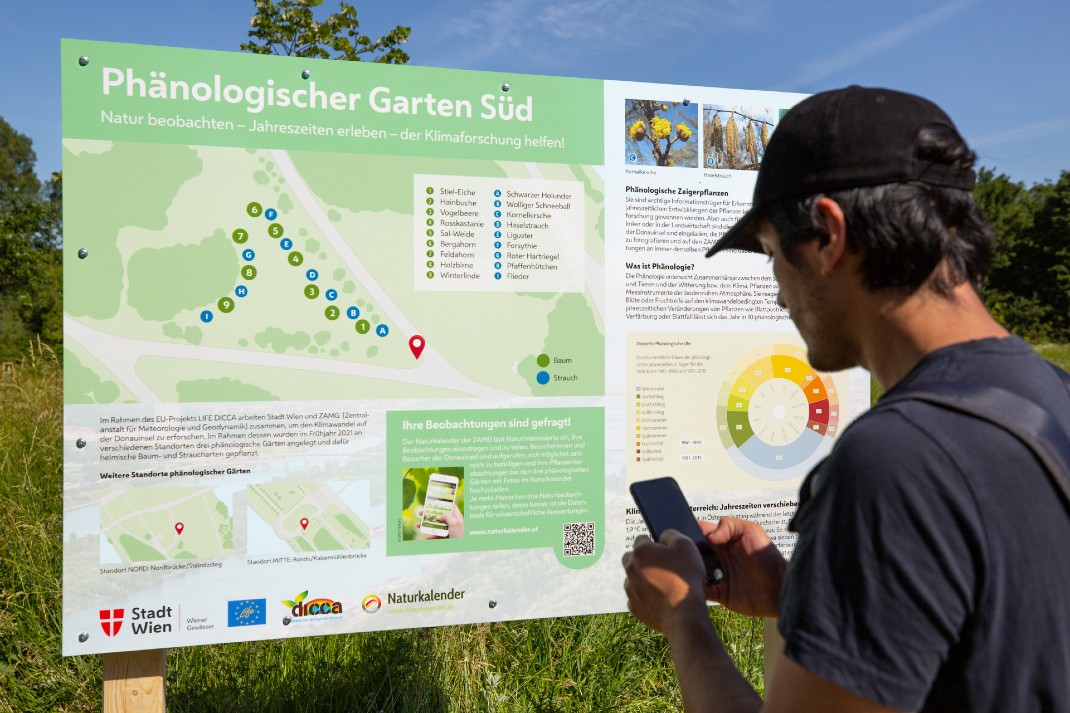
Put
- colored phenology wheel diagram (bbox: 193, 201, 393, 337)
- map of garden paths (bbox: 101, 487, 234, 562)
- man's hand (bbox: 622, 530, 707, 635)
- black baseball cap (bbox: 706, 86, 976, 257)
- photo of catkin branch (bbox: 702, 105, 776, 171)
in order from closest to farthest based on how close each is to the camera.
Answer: black baseball cap (bbox: 706, 86, 976, 257) < man's hand (bbox: 622, 530, 707, 635) < map of garden paths (bbox: 101, 487, 234, 562) < colored phenology wheel diagram (bbox: 193, 201, 393, 337) < photo of catkin branch (bbox: 702, 105, 776, 171)

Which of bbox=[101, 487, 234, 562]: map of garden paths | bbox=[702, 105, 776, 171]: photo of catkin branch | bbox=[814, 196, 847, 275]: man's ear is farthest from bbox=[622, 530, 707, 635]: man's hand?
bbox=[702, 105, 776, 171]: photo of catkin branch

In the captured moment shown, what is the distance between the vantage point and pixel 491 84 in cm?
274

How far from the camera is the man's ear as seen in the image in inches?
55.6

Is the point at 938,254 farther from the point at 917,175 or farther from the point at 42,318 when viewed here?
the point at 42,318

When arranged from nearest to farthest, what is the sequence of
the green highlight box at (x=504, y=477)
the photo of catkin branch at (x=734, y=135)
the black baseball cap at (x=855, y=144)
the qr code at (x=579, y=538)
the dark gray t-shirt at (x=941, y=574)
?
the dark gray t-shirt at (x=941, y=574) → the black baseball cap at (x=855, y=144) → the green highlight box at (x=504, y=477) → the qr code at (x=579, y=538) → the photo of catkin branch at (x=734, y=135)

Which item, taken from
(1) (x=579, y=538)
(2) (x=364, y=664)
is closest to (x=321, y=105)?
(1) (x=579, y=538)

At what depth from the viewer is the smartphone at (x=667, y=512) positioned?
6.29ft

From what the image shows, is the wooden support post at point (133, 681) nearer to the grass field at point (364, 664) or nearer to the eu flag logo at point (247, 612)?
the eu flag logo at point (247, 612)

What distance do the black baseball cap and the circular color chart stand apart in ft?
5.23

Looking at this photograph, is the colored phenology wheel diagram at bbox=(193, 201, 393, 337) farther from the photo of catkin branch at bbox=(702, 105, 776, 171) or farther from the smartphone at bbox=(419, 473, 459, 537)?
the photo of catkin branch at bbox=(702, 105, 776, 171)

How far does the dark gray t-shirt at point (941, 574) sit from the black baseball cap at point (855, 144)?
1.39 ft

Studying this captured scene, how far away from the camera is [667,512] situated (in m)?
2.06

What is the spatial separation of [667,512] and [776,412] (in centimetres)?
116

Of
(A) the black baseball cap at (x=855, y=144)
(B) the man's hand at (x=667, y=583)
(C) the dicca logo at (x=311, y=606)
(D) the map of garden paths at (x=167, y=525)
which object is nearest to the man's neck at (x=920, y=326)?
(A) the black baseball cap at (x=855, y=144)
